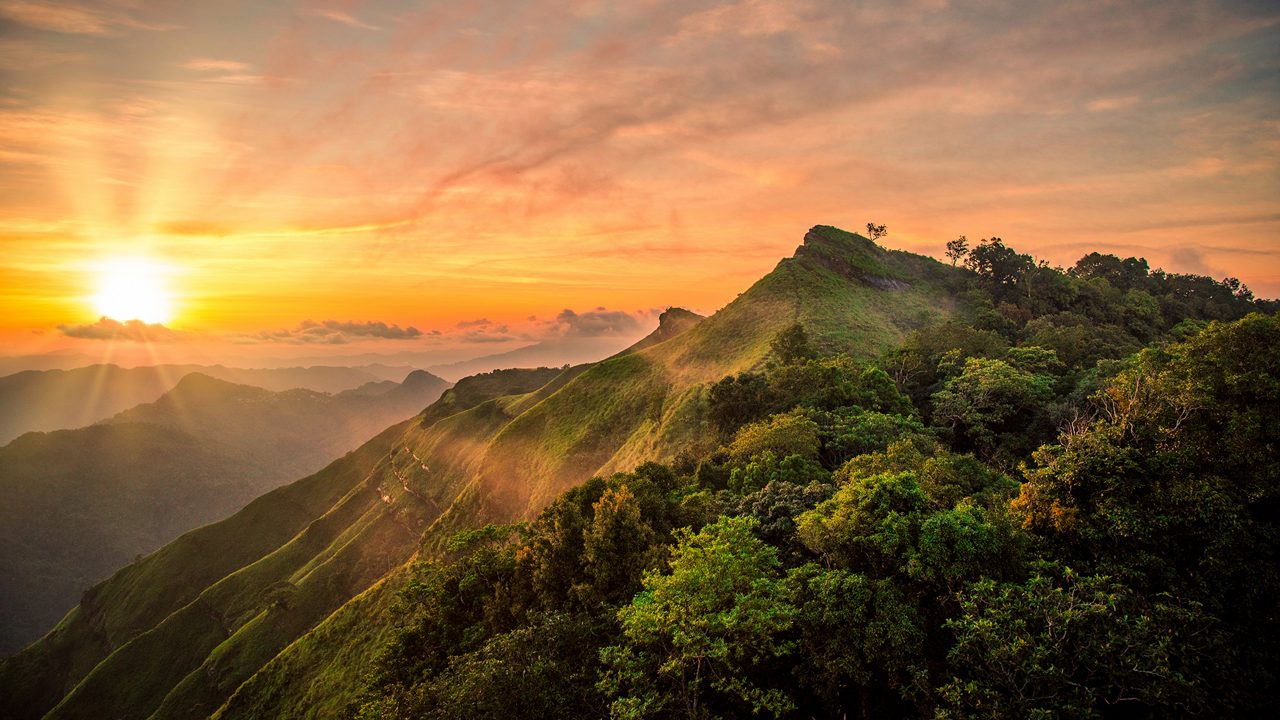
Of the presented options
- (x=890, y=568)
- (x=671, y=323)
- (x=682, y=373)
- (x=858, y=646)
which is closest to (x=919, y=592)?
(x=890, y=568)

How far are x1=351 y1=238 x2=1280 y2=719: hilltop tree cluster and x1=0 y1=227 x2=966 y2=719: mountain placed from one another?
3522 centimetres

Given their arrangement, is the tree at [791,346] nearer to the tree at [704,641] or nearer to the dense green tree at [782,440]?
the dense green tree at [782,440]

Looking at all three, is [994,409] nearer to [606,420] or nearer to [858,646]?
[858,646]

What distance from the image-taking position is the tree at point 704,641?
1900 cm

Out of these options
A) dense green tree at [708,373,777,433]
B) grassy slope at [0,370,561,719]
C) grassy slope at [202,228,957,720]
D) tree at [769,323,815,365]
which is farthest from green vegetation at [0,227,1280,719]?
grassy slope at [0,370,561,719]

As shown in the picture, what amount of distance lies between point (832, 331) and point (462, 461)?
290 feet

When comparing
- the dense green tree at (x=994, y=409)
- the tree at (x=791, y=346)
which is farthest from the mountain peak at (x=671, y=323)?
the dense green tree at (x=994, y=409)

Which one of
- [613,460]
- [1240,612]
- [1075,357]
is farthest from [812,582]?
[1075,357]

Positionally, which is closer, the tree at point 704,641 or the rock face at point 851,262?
the tree at point 704,641

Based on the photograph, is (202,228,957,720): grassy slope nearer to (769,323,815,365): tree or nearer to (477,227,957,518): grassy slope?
(477,227,957,518): grassy slope

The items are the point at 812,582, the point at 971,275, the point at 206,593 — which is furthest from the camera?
the point at 971,275

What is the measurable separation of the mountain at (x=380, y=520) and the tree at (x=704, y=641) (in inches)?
1621

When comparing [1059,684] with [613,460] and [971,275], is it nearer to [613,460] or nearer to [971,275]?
[613,460]

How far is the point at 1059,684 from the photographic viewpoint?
15.8 m
